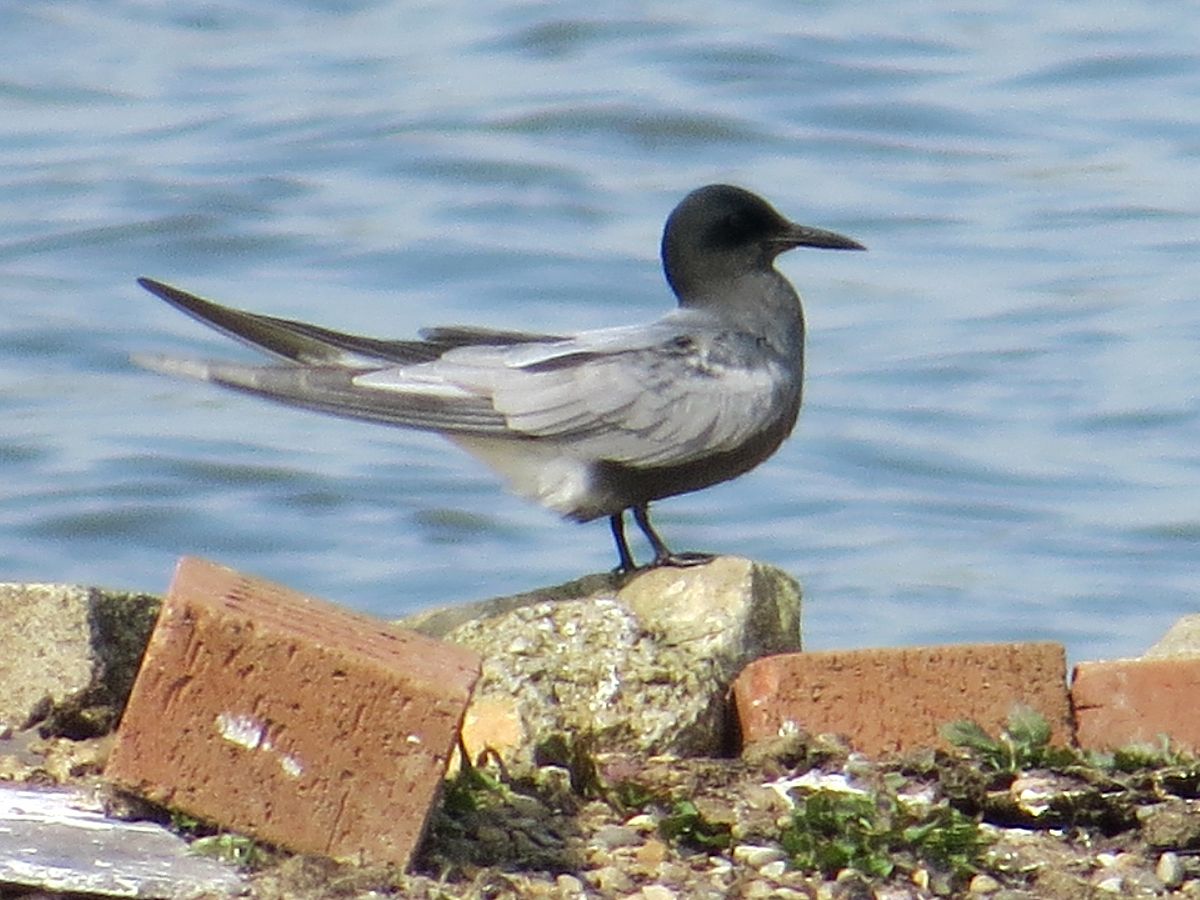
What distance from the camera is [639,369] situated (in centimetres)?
638

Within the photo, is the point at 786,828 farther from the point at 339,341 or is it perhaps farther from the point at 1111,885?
the point at 339,341

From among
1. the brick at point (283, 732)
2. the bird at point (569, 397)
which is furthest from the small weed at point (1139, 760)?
the bird at point (569, 397)

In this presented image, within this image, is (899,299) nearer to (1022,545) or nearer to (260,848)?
Result: (1022,545)

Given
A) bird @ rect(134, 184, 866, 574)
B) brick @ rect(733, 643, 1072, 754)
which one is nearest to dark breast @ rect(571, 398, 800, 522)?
bird @ rect(134, 184, 866, 574)

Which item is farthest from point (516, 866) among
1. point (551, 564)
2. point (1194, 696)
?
point (551, 564)

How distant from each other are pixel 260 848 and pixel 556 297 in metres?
10.1

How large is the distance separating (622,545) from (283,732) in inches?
97.7

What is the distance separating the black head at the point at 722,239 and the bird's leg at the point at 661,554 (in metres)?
0.72

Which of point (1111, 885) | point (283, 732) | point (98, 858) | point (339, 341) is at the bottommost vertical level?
point (1111, 885)

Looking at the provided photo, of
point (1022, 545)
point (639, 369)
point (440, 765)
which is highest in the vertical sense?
point (639, 369)

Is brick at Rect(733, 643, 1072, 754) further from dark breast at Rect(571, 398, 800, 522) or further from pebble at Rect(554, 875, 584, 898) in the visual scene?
dark breast at Rect(571, 398, 800, 522)

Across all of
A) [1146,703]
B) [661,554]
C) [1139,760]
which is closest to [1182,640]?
[1146,703]

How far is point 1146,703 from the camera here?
4.72 meters

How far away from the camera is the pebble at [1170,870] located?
4.21 metres
